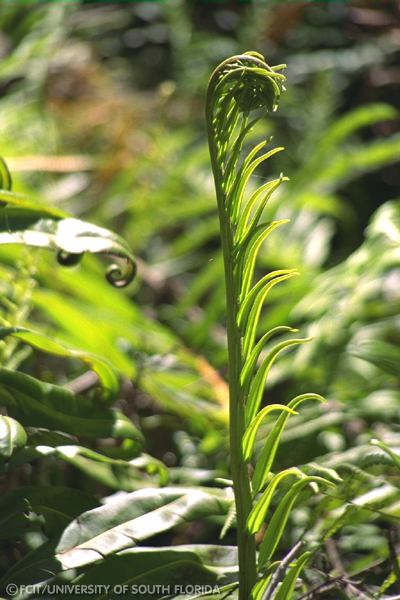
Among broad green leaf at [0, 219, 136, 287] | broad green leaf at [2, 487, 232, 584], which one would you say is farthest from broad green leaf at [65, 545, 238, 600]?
broad green leaf at [0, 219, 136, 287]

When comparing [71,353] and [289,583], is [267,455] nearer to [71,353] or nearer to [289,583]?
[289,583]

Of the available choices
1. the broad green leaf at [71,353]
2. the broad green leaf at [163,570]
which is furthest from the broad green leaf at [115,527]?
the broad green leaf at [71,353]

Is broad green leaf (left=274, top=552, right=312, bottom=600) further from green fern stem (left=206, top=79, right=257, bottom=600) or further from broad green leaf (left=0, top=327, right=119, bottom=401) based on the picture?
broad green leaf (left=0, top=327, right=119, bottom=401)

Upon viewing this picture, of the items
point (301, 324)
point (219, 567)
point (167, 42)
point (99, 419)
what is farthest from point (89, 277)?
point (167, 42)

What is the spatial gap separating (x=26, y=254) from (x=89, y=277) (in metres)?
0.44

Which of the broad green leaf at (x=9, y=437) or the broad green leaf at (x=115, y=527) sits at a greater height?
the broad green leaf at (x=9, y=437)

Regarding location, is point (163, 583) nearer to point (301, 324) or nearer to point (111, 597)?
point (111, 597)

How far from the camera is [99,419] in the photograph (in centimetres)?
80

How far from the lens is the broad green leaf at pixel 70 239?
748 millimetres

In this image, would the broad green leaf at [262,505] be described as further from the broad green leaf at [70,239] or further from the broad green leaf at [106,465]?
the broad green leaf at [70,239]

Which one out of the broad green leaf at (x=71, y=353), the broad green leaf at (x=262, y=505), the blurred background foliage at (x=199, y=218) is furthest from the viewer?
the blurred background foliage at (x=199, y=218)

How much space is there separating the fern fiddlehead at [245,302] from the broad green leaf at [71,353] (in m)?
0.19

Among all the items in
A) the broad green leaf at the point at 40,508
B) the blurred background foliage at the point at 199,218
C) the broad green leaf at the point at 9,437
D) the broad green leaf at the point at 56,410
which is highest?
the broad green leaf at the point at 9,437

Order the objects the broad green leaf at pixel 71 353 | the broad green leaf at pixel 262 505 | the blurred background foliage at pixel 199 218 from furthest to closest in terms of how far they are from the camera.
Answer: the blurred background foliage at pixel 199 218 < the broad green leaf at pixel 71 353 < the broad green leaf at pixel 262 505
